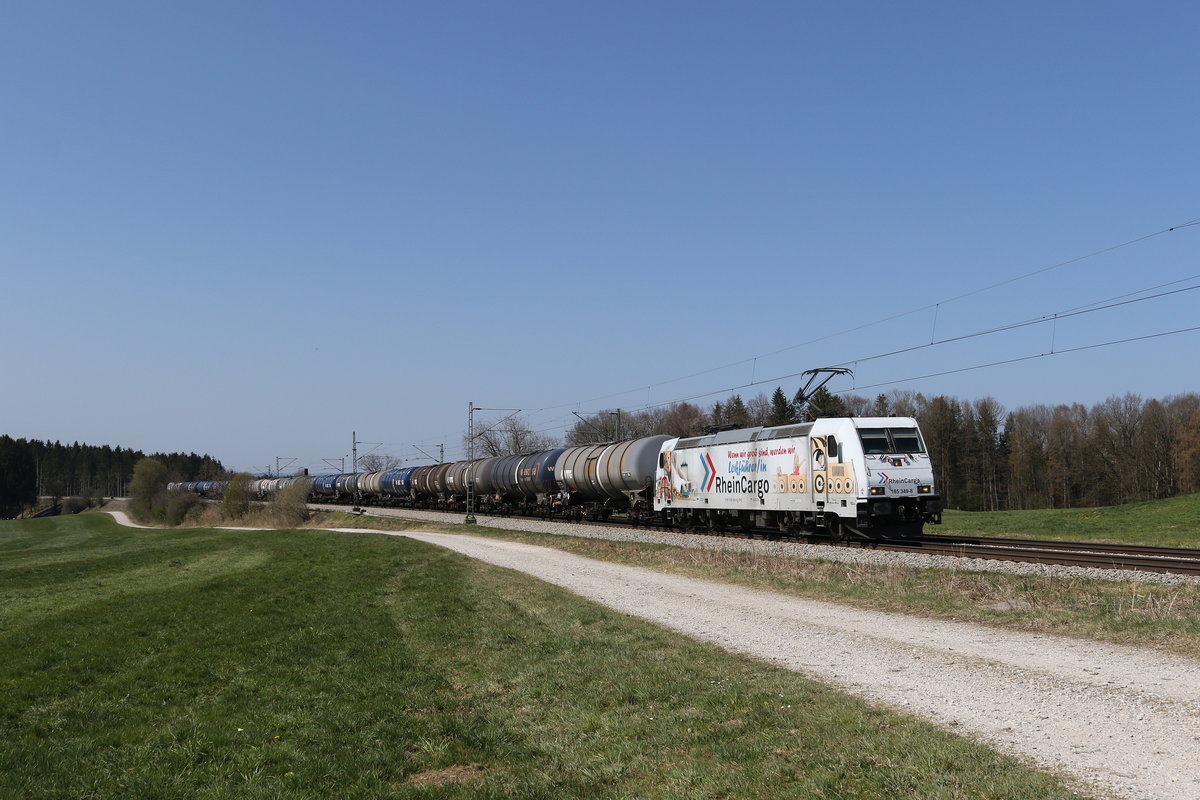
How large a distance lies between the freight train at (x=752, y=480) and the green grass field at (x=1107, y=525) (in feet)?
22.4

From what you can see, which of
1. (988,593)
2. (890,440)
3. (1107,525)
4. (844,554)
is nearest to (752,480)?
(890,440)

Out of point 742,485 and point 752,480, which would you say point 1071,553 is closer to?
point 752,480

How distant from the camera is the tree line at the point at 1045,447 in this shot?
94.1 meters

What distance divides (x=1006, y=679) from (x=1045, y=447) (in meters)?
110

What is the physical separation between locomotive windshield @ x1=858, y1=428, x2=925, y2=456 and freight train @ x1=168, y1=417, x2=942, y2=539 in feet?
0.11

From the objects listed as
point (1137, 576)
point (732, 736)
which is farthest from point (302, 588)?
point (1137, 576)

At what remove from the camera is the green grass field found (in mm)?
28984

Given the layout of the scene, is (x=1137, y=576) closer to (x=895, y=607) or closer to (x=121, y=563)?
(x=895, y=607)

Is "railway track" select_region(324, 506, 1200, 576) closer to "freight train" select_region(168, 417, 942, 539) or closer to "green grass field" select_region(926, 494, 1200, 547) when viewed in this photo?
"freight train" select_region(168, 417, 942, 539)

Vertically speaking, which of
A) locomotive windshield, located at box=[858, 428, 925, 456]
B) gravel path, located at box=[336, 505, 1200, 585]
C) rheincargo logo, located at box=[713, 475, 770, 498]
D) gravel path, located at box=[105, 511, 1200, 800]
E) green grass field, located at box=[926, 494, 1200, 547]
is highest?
locomotive windshield, located at box=[858, 428, 925, 456]

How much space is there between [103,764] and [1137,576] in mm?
17302

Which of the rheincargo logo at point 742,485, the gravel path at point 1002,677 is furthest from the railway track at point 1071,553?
the rheincargo logo at point 742,485

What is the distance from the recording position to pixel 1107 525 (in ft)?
116

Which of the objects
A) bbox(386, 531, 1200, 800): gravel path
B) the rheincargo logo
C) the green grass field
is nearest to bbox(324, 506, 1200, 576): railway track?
the rheincargo logo
